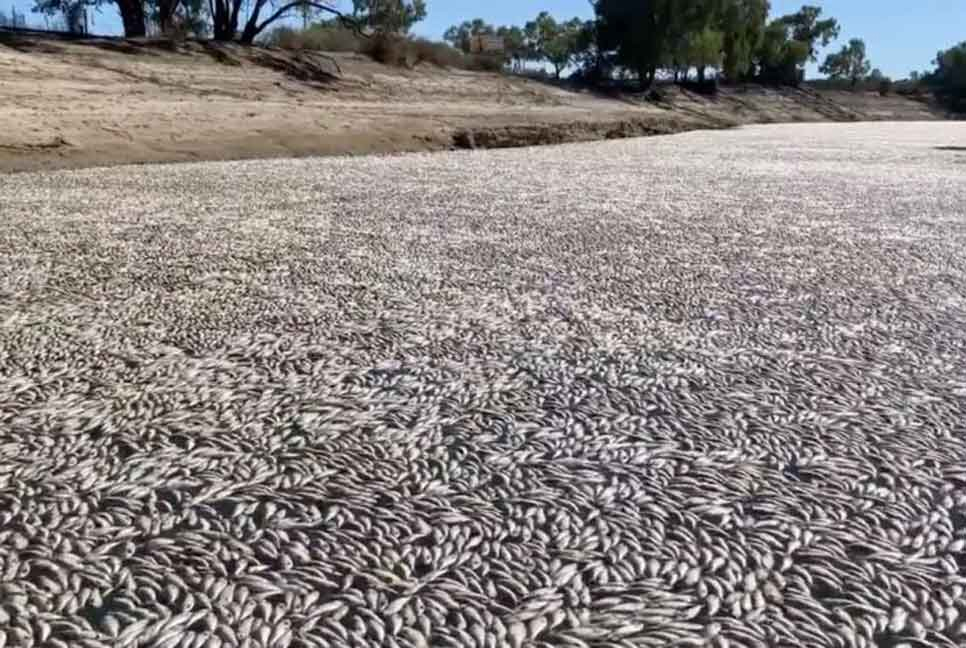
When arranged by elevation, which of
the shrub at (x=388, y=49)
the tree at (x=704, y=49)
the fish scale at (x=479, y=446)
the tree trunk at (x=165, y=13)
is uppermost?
the tree at (x=704, y=49)

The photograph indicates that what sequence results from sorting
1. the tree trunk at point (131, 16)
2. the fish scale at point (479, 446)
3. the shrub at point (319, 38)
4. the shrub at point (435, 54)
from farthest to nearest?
the shrub at point (435, 54), the shrub at point (319, 38), the tree trunk at point (131, 16), the fish scale at point (479, 446)

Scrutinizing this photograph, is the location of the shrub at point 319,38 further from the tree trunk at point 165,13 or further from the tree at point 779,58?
the tree at point 779,58

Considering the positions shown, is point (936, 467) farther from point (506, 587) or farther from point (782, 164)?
point (782, 164)

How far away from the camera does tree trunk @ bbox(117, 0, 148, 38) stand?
1884 cm

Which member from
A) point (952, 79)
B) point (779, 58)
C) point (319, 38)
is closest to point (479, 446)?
point (319, 38)

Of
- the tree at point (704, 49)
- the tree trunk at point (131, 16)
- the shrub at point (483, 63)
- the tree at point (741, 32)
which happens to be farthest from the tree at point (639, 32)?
the tree trunk at point (131, 16)

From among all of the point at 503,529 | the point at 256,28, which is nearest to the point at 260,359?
the point at 503,529

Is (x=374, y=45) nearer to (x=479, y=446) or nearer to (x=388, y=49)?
(x=388, y=49)

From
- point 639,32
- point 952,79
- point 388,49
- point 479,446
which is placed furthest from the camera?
point 952,79

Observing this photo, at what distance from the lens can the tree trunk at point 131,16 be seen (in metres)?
18.8

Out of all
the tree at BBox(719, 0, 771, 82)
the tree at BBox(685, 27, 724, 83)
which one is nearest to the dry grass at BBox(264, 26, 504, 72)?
the tree at BBox(685, 27, 724, 83)

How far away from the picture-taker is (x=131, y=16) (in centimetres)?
1888

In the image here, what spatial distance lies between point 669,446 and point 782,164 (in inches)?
324

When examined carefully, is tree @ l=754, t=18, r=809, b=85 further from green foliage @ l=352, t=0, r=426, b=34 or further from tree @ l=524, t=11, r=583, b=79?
green foliage @ l=352, t=0, r=426, b=34
